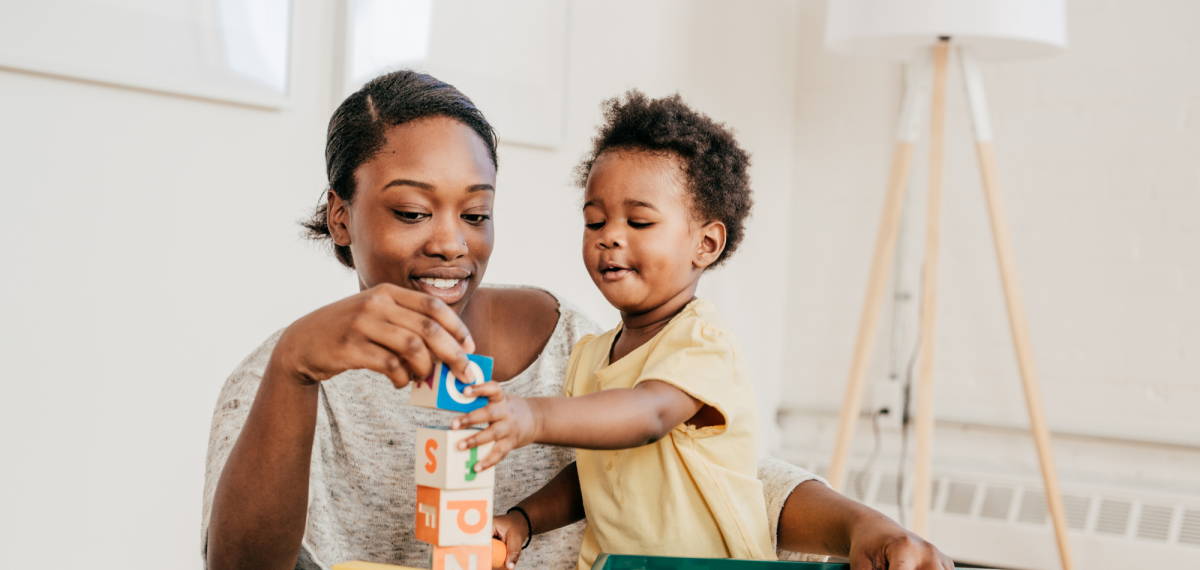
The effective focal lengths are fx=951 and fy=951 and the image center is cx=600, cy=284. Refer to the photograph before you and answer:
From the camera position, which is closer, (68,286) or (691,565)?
(691,565)

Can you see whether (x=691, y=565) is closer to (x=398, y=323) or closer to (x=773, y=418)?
(x=398, y=323)

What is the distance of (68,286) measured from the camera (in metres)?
1.36

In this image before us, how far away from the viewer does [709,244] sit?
43.4 inches

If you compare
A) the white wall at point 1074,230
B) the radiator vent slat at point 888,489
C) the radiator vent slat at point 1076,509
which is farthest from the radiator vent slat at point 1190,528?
the radiator vent slat at point 888,489

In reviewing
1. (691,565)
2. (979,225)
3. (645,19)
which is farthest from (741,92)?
(691,565)

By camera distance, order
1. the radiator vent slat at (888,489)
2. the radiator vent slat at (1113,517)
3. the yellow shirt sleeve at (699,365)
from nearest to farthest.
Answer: the yellow shirt sleeve at (699,365) → the radiator vent slat at (1113,517) → the radiator vent slat at (888,489)

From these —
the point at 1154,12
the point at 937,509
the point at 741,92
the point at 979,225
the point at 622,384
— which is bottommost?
the point at 937,509

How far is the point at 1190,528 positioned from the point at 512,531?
2439 mm

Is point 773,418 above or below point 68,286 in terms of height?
below

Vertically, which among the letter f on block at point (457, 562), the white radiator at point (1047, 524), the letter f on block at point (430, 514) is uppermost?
the letter f on block at point (430, 514)

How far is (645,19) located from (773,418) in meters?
1.52

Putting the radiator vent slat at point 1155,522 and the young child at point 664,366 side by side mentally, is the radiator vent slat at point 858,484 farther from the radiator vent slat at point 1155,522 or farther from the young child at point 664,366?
the young child at point 664,366

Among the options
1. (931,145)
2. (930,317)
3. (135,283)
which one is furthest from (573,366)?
(931,145)

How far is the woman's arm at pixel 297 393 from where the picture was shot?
638mm
